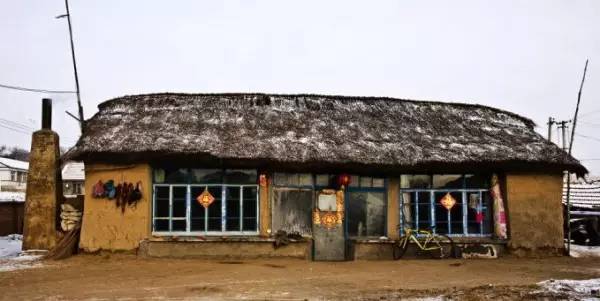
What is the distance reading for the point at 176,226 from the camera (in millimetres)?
13008

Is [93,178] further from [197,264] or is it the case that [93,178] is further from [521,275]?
[521,275]

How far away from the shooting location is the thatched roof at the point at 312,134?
1288cm

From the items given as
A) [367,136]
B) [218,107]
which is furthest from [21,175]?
[367,136]

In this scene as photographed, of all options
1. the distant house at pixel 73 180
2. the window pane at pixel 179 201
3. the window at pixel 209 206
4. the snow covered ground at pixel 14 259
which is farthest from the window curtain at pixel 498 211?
the distant house at pixel 73 180

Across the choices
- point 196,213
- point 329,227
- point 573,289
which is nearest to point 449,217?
point 329,227

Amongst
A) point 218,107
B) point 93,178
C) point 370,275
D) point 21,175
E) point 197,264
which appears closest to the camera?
point 370,275

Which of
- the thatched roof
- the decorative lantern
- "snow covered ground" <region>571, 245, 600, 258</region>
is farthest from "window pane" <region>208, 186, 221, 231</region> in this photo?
"snow covered ground" <region>571, 245, 600, 258</region>

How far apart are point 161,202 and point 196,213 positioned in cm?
85

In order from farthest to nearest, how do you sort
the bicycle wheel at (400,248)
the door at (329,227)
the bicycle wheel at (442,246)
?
the bicycle wheel at (442,246) < the bicycle wheel at (400,248) < the door at (329,227)

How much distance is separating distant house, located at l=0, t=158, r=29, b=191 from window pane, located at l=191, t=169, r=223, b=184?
36.3 metres

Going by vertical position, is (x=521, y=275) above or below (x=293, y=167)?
below

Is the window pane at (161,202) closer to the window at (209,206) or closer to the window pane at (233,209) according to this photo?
the window at (209,206)

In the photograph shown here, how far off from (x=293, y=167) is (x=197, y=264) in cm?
315

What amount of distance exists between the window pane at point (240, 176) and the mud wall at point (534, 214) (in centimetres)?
641
